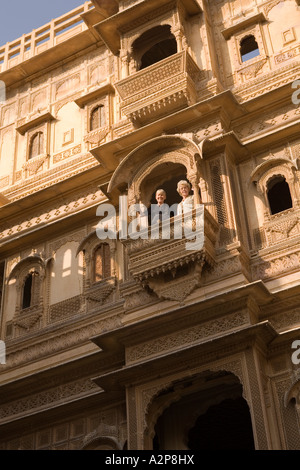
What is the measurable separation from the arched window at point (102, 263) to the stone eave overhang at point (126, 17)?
4.03m

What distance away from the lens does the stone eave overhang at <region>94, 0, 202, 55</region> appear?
512 inches

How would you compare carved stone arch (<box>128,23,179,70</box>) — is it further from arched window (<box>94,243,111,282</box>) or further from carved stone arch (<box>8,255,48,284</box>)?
carved stone arch (<box>8,255,48,284</box>)

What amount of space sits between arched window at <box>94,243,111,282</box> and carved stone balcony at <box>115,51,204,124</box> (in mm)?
2116

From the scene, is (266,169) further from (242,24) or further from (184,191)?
(242,24)

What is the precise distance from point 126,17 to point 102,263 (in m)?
4.48

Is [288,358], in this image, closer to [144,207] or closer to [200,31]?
[144,207]

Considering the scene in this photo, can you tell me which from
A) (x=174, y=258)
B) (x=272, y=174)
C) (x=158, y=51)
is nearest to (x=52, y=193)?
(x=158, y=51)

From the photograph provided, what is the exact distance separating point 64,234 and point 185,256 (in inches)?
123

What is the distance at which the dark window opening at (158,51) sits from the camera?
44.4 ft

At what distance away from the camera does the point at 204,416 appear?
1091cm

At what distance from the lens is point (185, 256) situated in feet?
32.3

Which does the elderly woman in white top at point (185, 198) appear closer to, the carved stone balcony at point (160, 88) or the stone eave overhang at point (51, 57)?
the carved stone balcony at point (160, 88)

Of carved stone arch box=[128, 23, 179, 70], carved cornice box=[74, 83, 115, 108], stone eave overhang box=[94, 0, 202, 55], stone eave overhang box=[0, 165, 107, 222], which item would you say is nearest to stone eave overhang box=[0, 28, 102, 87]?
stone eave overhang box=[94, 0, 202, 55]

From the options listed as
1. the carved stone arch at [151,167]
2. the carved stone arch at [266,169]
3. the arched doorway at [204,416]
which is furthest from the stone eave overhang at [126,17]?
the arched doorway at [204,416]
